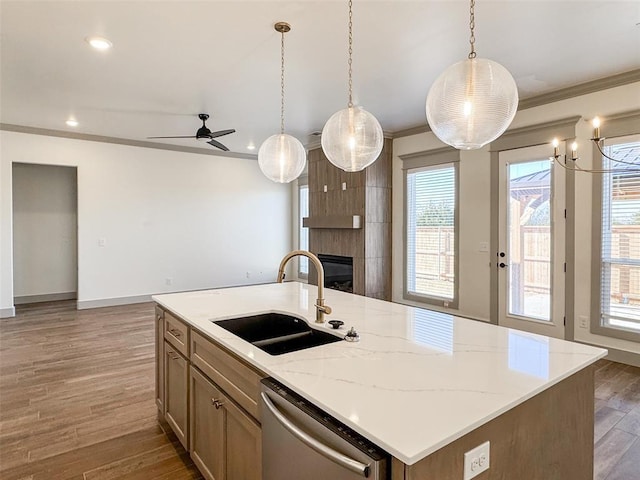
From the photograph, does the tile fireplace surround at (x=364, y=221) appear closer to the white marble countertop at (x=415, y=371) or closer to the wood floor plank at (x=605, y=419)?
the wood floor plank at (x=605, y=419)

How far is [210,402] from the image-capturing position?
1813 mm

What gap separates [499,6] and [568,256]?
2747mm

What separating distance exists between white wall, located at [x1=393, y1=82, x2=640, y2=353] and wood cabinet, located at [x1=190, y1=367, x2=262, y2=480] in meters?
3.93

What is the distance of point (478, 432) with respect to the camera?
40.3 inches

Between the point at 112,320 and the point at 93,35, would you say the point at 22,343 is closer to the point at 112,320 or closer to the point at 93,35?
the point at 112,320

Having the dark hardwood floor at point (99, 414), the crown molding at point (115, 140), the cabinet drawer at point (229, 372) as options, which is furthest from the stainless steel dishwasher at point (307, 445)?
the crown molding at point (115, 140)

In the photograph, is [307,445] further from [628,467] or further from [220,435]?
[628,467]

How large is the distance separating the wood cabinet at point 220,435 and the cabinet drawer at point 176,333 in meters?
0.17

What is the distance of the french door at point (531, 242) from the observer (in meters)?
4.15

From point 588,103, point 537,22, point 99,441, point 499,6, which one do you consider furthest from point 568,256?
point 99,441

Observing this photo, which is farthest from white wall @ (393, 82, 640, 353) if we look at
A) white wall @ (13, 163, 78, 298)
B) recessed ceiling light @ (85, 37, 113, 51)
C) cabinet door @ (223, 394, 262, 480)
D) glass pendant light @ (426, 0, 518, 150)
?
white wall @ (13, 163, 78, 298)

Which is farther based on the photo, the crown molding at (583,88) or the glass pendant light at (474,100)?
the crown molding at (583,88)

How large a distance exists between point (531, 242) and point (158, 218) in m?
Answer: 6.04

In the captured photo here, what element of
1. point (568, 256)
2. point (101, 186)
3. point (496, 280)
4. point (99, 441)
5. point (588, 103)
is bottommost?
point (99, 441)
